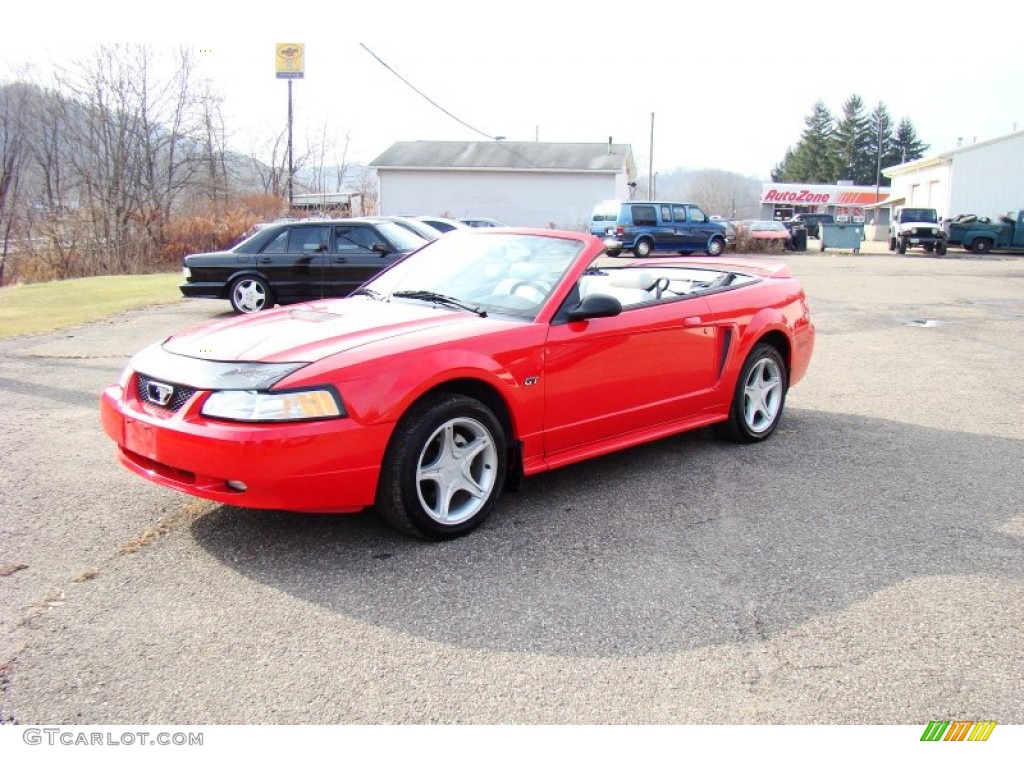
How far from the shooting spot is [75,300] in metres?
15.5

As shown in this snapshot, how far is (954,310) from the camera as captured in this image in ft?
46.9

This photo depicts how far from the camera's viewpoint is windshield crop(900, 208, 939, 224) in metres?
37.7

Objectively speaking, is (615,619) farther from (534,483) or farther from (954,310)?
(954,310)

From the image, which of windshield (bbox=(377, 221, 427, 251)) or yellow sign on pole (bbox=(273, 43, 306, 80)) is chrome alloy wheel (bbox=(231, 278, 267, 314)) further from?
yellow sign on pole (bbox=(273, 43, 306, 80))

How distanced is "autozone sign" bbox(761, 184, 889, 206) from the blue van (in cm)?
4185

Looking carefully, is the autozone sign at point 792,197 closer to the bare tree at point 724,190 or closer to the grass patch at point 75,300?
the bare tree at point 724,190

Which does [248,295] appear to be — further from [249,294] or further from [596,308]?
[596,308]

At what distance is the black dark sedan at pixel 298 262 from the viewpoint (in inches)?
468

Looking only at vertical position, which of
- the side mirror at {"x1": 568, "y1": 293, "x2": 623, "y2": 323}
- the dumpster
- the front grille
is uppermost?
the dumpster

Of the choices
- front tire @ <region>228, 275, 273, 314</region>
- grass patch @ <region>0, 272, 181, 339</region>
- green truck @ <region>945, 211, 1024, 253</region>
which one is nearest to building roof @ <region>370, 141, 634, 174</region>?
green truck @ <region>945, 211, 1024, 253</region>

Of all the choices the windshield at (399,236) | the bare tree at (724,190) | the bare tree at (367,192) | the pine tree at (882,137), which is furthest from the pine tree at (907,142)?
the windshield at (399,236)

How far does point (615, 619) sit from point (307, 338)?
1.89 m

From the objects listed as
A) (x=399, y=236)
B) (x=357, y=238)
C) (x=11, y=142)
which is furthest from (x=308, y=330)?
(x=11, y=142)
